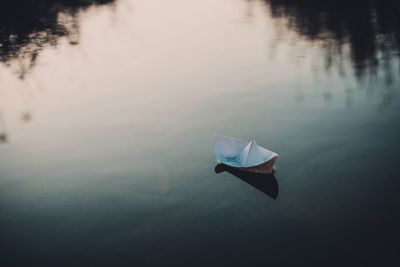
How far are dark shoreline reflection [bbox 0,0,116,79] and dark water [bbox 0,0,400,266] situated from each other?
202mm

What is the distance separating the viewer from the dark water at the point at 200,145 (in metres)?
7.35

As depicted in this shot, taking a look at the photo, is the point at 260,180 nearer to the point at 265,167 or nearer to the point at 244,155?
the point at 265,167

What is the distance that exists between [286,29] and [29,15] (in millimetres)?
16402

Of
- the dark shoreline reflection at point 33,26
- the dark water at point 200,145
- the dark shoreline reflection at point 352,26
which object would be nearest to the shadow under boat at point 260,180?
the dark water at point 200,145

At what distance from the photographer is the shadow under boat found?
28.0ft

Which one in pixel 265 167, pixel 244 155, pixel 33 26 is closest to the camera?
pixel 265 167

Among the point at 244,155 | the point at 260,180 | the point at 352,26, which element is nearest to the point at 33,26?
the point at 352,26

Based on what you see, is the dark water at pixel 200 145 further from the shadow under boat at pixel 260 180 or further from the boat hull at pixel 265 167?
the boat hull at pixel 265 167

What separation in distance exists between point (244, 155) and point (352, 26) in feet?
46.7

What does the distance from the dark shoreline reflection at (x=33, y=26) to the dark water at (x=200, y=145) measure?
202mm

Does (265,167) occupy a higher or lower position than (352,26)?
lower

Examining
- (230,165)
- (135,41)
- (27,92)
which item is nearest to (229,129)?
(230,165)

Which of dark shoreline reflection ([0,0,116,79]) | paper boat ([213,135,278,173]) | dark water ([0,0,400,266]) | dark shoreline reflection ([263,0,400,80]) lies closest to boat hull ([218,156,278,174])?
paper boat ([213,135,278,173])

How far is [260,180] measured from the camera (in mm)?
8820
